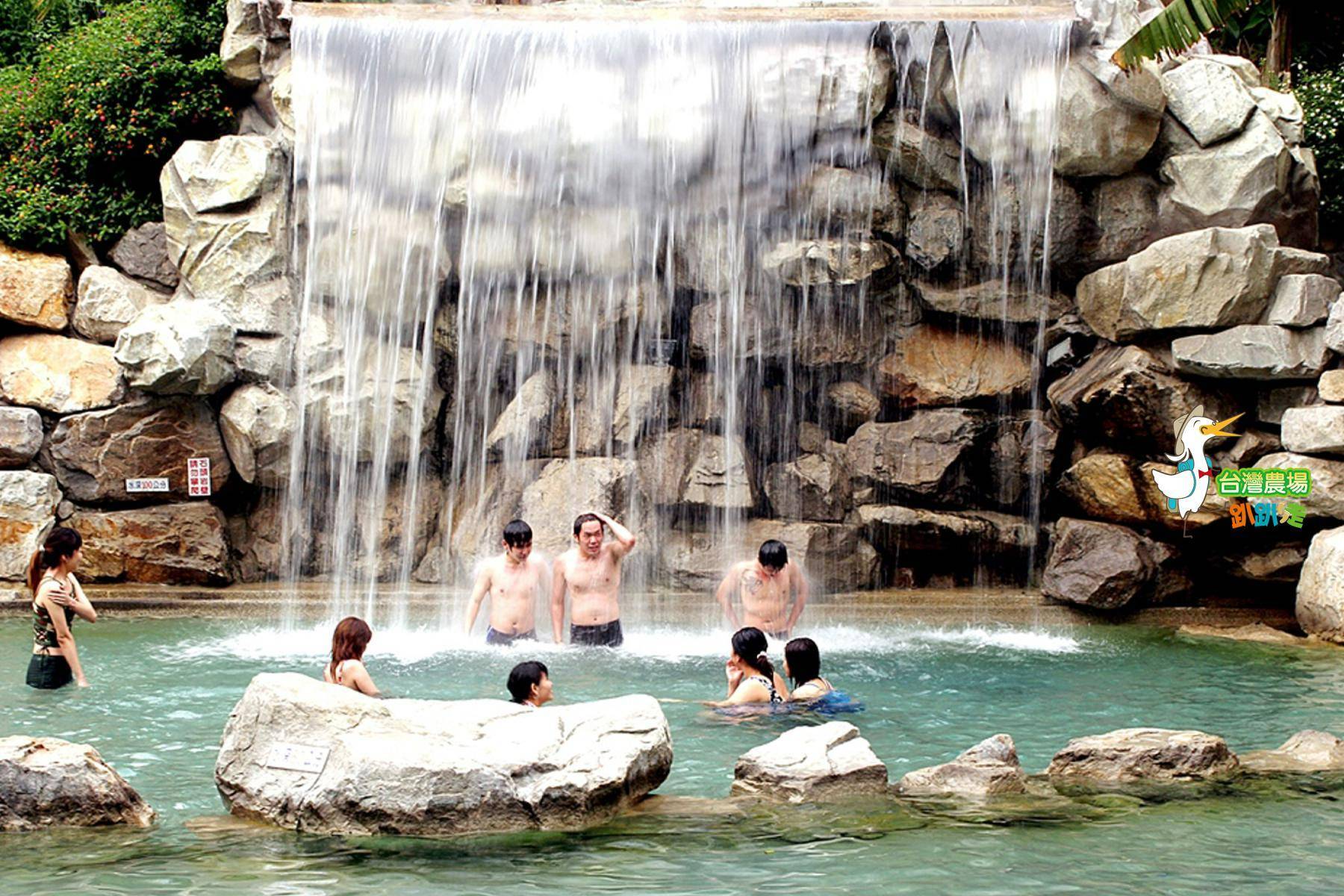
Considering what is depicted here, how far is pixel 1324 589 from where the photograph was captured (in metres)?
10.8

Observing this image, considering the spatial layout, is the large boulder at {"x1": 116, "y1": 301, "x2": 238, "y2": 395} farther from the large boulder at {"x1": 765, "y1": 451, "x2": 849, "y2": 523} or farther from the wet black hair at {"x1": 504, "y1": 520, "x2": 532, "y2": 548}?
the large boulder at {"x1": 765, "y1": 451, "x2": 849, "y2": 523}

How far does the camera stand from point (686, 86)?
515 inches

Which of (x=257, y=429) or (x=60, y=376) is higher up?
(x=60, y=376)

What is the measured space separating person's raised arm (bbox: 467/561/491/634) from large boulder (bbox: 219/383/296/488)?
149 inches

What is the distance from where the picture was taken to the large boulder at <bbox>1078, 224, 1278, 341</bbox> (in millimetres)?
11547

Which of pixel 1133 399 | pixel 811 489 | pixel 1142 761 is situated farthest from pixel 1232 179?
pixel 1142 761

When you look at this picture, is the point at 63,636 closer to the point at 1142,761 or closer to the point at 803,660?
the point at 803,660

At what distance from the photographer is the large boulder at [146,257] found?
13734 mm

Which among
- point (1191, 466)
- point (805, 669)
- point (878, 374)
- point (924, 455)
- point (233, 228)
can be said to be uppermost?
point (233, 228)

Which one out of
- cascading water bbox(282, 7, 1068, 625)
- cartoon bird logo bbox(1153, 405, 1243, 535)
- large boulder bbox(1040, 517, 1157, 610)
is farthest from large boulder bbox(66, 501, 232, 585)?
cartoon bird logo bbox(1153, 405, 1243, 535)

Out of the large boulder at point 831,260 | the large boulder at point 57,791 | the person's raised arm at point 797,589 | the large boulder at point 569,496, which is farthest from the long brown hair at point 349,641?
the large boulder at point 831,260

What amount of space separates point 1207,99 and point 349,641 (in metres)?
9.57

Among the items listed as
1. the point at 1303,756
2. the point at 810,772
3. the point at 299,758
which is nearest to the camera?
the point at 299,758

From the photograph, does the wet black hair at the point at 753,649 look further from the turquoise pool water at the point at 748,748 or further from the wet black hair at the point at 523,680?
the wet black hair at the point at 523,680
